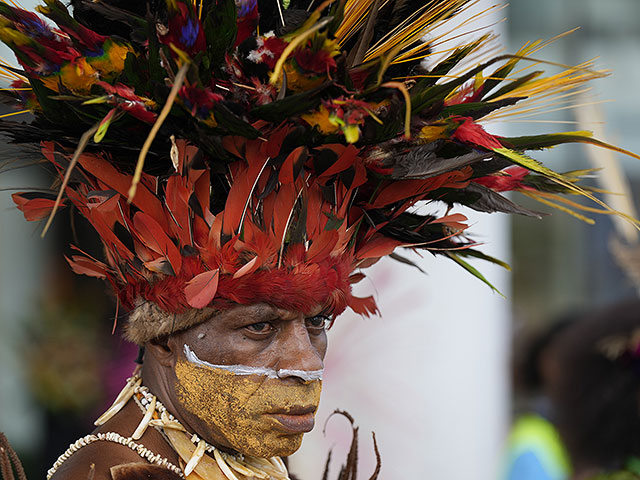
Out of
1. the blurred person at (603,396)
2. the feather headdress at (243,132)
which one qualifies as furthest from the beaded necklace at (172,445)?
the blurred person at (603,396)

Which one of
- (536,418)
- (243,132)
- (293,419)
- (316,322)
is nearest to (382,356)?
(536,418)

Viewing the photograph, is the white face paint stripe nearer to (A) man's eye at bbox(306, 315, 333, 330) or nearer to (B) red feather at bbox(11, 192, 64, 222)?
(A) man's eye at bbox(306, 315, 333, 330)

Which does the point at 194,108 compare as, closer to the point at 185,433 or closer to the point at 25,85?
the point at 25,85

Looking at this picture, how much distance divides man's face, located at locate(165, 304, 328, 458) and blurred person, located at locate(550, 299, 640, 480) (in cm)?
251

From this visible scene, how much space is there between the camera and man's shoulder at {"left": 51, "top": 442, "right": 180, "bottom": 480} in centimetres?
157

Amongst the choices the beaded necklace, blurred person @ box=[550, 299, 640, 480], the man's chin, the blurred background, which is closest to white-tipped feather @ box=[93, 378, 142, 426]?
the beaded necklace

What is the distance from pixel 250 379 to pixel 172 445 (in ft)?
0.80

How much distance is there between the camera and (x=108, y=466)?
1596 mm

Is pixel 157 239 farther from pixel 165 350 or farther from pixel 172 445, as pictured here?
pixel 172 445

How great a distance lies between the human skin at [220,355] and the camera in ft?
5.40

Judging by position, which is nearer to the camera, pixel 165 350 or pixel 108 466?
pixel 108 466

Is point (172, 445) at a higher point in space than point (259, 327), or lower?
lower

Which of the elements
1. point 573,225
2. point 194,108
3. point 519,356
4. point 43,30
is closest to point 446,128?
point 194,108

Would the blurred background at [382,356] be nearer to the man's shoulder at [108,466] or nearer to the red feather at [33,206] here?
the man's shoulder at [108,466]
